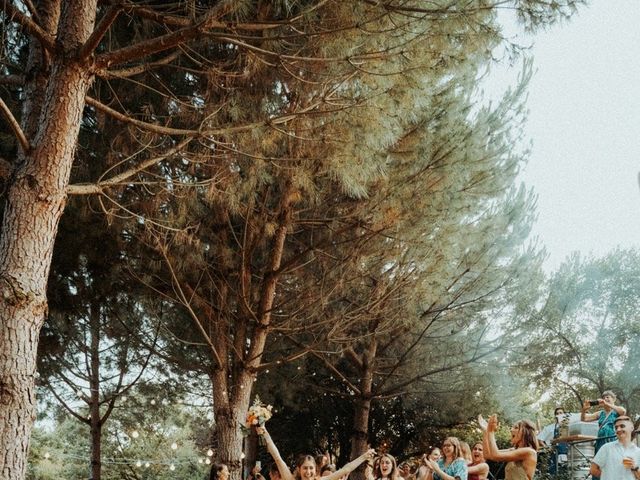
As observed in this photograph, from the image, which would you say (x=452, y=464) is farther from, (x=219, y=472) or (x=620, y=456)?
(x=219, y=472)

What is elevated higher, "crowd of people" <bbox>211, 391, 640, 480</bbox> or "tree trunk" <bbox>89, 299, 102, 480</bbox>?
"tree trunk" <bbox>89, 299, 102, 480</bbox>

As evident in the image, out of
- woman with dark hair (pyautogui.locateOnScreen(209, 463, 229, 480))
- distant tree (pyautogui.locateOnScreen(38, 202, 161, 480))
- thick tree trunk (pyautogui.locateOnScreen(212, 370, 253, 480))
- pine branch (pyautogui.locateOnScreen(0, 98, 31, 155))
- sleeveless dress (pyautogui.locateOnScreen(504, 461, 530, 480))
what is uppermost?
distant tree (pyautogui.locateOnScreen(38, 202, 161, 480))

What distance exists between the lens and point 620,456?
5.08 metres

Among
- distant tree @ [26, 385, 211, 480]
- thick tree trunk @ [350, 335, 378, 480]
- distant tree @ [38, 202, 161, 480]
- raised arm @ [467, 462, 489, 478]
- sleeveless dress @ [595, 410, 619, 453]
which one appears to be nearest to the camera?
raised arm @ [467, 462, 489, 478]

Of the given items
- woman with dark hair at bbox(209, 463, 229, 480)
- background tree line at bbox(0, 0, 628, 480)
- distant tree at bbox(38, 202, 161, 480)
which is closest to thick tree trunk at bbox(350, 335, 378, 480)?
background tree line at bbox(0, 0, 628, 480)

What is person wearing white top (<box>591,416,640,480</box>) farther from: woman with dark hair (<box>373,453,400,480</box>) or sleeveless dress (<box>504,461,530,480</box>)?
woman with dark hair (<box>373,453,400,480</box>)

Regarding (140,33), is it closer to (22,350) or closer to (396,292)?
(22,350)

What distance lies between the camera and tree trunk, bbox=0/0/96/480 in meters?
3.86

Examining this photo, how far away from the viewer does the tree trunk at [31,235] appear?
3.86 meters

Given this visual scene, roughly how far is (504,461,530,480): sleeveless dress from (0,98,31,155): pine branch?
13.1ft

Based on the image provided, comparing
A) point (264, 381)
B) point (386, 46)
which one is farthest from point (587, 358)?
point (386, 46)

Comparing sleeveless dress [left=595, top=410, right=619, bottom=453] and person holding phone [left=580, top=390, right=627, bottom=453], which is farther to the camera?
sleeveless dress [left=595, top=410, right=619, bottom=453]

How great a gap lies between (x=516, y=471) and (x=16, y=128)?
407 cm

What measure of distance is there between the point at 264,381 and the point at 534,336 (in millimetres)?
6402
